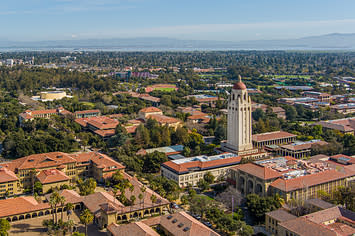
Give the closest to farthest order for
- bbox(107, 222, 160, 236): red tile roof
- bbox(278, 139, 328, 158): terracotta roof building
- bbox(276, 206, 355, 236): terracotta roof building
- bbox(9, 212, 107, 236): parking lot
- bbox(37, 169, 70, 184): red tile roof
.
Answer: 1. bbox(276, 206, 355, 236): terracotta roof building
2. bbox(107, 222, 160, 236): red tile roof
3. bbox(9, 212, 107, 236): parking lot
4. bbox(37, 169, 70, 184): red tile roof
5. bbox(278, 139, 328, 158): terracotta roof building

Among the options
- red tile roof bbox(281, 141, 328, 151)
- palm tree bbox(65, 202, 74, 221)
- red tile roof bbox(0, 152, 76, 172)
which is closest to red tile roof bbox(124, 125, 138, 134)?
red tile roof bbox(0, 152, 76, 172)

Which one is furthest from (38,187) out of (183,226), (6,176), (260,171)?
(260,171)

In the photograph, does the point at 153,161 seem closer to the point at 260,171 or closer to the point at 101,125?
the point at 260,171

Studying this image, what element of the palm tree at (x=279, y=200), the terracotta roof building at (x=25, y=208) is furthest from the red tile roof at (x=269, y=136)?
the terracotta roof building at (x=25, y=208)

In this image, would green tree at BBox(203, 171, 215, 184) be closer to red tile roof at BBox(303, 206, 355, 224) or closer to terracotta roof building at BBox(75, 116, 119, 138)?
red tile roof at BBox(303, 206, 355, 224)

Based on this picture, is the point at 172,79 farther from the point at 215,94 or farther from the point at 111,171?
the point at 111,171

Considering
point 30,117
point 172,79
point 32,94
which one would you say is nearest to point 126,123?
point 30,117
